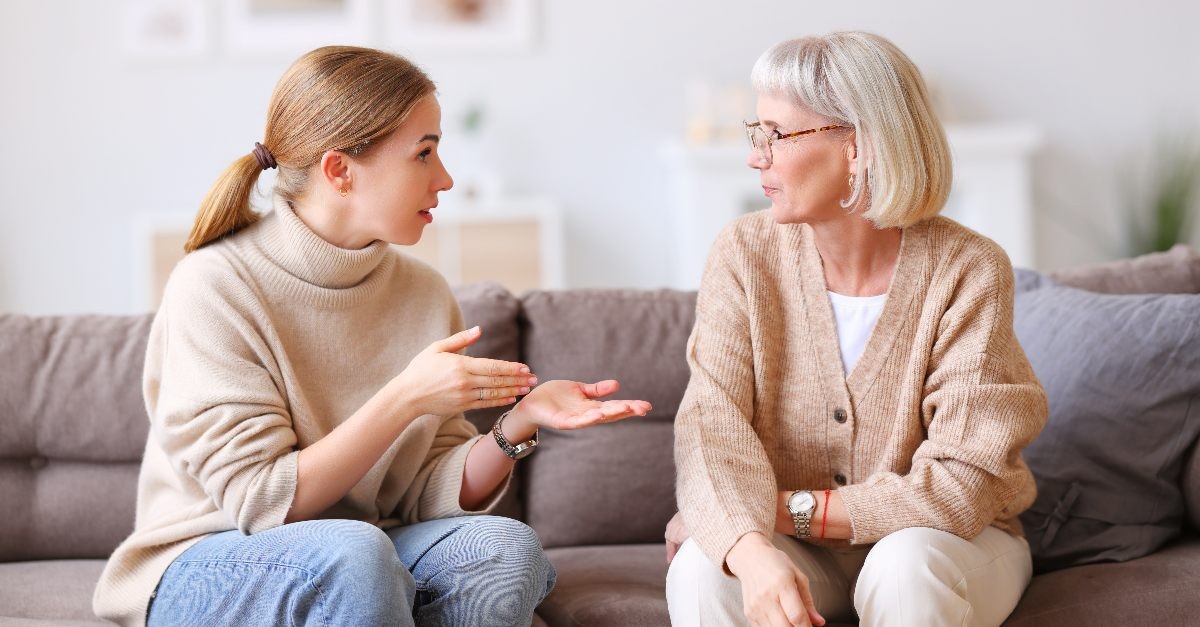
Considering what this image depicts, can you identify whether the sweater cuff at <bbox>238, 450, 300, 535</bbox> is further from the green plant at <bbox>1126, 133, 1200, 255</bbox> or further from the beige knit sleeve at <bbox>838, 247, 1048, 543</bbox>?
the green plant at <bbox>1126, 133, 1200, 255</bbox>

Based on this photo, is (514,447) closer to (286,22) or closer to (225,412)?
(225,412)

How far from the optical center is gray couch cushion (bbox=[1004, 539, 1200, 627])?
1636mm

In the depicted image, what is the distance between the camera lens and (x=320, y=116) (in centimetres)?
164

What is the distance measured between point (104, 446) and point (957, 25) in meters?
4.12

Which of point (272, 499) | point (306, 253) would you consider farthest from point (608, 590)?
point (306, 253)

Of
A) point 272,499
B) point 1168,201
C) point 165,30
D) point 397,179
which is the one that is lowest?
point 1168,201

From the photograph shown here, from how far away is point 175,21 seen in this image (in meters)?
5.00

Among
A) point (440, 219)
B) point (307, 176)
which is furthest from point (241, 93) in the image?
point (307, 176)

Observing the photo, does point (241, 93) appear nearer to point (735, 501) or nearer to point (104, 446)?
point (104, 446)

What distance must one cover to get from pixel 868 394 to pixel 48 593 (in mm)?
1316

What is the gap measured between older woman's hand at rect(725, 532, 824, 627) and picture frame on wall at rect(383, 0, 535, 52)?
3.91 meters

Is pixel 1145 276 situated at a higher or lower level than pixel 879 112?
lower

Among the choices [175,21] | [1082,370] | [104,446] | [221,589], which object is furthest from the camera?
[175,21]

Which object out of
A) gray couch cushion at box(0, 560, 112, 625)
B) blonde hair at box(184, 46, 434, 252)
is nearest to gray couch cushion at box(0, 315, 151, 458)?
gray couch cushion at box(0, 560, 112, 625)
